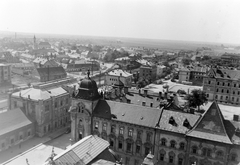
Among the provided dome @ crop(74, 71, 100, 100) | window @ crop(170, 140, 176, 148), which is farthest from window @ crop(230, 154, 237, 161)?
dome @ crop(74, 71, 100, 100)

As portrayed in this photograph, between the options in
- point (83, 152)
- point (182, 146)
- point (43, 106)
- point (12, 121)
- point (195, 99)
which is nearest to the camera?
point (83, 152)

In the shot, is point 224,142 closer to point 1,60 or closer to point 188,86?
point 188,86

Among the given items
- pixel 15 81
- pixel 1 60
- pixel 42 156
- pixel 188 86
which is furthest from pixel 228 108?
pixel 1 60

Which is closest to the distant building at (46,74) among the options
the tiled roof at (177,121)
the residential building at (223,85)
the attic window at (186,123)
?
the residential building at (223,85)

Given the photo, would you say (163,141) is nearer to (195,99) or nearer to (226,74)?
(195,99)

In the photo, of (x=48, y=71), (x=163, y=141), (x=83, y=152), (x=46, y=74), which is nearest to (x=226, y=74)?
(x=163, y=141)
